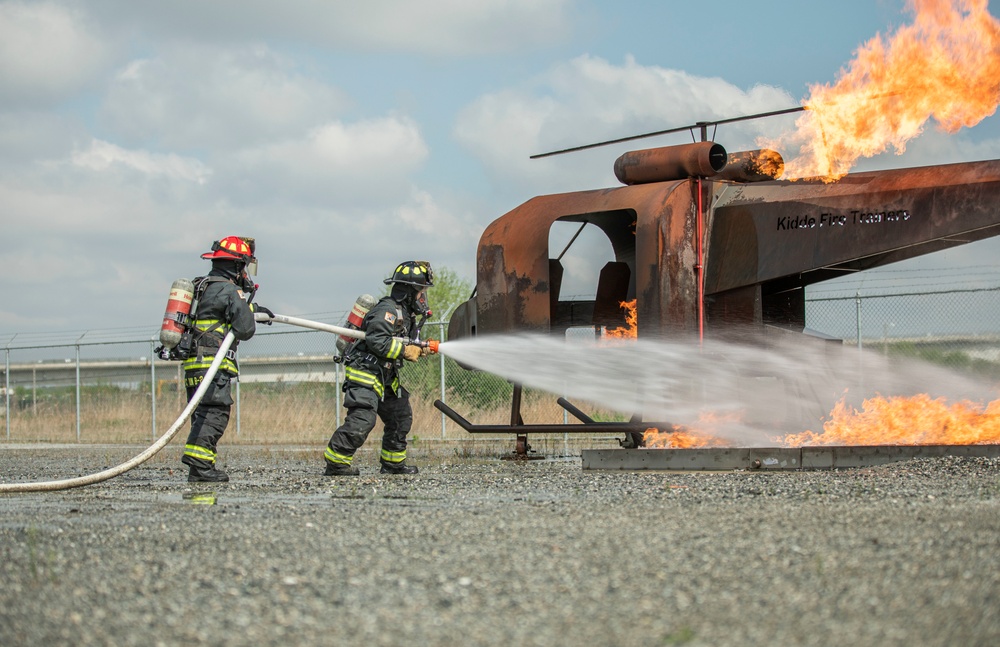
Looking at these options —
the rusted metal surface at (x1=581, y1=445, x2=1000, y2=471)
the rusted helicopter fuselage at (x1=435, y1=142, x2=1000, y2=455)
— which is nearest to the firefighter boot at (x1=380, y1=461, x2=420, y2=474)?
the rusted helicopter fuselage at (x1=435, y1=142, x2=1000, y2=455)

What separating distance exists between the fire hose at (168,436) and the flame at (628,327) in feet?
→ 6.37

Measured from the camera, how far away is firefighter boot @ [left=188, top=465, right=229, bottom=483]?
365 inches

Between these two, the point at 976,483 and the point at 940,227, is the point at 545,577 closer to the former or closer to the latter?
the point at 976,483

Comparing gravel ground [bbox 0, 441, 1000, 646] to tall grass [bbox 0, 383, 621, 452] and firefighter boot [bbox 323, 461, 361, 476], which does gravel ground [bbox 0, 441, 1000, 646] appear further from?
tall grass [bbox 0, 383, 621, 452]

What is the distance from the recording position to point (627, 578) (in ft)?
13.2

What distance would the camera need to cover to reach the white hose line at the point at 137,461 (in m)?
8.48

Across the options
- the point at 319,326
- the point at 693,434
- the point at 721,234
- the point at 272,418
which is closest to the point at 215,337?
the point at 319,326

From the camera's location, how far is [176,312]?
9445mm

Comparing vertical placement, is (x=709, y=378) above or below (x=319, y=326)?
below

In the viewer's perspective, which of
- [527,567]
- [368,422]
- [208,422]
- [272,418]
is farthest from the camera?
[272,418]

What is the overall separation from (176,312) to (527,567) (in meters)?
6.07

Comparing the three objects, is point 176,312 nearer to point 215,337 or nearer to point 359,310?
point 215,337

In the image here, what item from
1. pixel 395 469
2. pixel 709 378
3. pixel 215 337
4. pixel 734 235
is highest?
pixel 734 235

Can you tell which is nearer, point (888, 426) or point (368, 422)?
point (368, 422)
